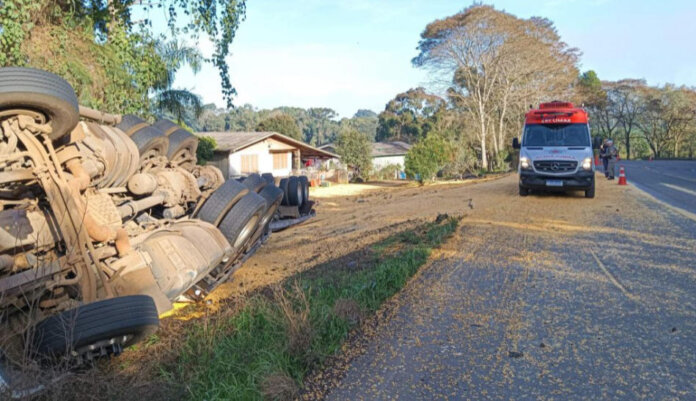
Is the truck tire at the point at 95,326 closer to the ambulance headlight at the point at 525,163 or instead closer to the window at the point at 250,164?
the ambulance headlight at the point at 525,163

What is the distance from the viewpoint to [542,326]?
4488 mm

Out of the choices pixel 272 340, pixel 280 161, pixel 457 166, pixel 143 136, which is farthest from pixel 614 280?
pixel 280 161

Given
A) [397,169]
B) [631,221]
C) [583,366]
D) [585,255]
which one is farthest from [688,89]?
[583,366]

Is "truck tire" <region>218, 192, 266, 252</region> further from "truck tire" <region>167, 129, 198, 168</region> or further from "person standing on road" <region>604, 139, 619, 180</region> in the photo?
"person standing on road" <region>604, 139, 619, 180</region>

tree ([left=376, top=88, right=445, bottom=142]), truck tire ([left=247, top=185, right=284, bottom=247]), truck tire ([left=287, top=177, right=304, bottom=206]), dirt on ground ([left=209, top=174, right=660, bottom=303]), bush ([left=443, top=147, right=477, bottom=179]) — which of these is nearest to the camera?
dirt on ground ([left=209, top=174, right=660, bottom=303])

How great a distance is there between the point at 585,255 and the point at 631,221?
A: 11.3 feet

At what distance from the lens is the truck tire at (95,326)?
3.54m

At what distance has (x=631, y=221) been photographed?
32.1 ft

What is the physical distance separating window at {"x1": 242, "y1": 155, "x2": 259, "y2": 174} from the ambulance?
811 inches

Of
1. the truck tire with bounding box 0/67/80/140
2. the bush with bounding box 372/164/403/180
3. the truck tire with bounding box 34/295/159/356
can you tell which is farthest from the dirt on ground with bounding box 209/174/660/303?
the bush with bounding box 372/164/403/180

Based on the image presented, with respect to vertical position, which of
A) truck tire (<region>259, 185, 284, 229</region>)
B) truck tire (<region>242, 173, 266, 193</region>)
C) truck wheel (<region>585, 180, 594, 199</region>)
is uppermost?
truck tire (<region>242, 173, 266, 193</region>)

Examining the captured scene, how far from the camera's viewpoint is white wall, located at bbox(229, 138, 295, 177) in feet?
102

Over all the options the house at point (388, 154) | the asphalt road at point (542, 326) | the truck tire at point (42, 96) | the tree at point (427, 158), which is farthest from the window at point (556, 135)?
the house at point (388, 154)

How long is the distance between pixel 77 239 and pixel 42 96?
47.5 inches
